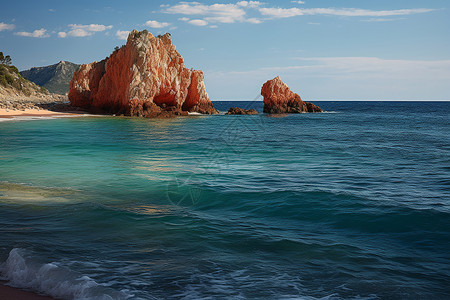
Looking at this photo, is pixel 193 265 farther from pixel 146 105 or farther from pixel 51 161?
pixel 146 105

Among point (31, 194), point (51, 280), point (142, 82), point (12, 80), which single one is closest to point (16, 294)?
point (51, 280)

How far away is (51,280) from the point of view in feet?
14.8

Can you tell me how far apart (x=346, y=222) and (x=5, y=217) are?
6522 millimetres

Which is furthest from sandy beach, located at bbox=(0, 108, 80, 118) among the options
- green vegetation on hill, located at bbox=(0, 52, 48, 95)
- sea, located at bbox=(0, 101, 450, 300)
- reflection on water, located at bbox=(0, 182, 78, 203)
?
green vegetation on hill, located at bbox=(0, 52, 48, 95)

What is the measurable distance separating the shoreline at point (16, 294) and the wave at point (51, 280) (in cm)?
9

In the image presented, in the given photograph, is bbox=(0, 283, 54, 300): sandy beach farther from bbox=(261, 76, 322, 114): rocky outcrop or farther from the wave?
bbox=(261, 76, 322, 114): rocky outcrop

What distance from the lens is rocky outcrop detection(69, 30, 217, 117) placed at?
51.2m

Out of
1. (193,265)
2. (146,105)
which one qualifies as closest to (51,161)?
(193,265)

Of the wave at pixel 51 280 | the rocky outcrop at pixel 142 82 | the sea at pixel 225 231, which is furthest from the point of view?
the rocky outcrop at pixel 142 82

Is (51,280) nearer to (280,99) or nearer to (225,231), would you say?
(225,231)

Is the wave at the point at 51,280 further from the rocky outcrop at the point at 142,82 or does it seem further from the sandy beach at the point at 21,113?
the rocky outcrop at the point at 142,82

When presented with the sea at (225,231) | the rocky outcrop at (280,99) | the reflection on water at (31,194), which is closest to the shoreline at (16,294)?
the sea at (225,231)

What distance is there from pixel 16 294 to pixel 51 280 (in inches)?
15.8

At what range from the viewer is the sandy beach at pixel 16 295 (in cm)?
413
